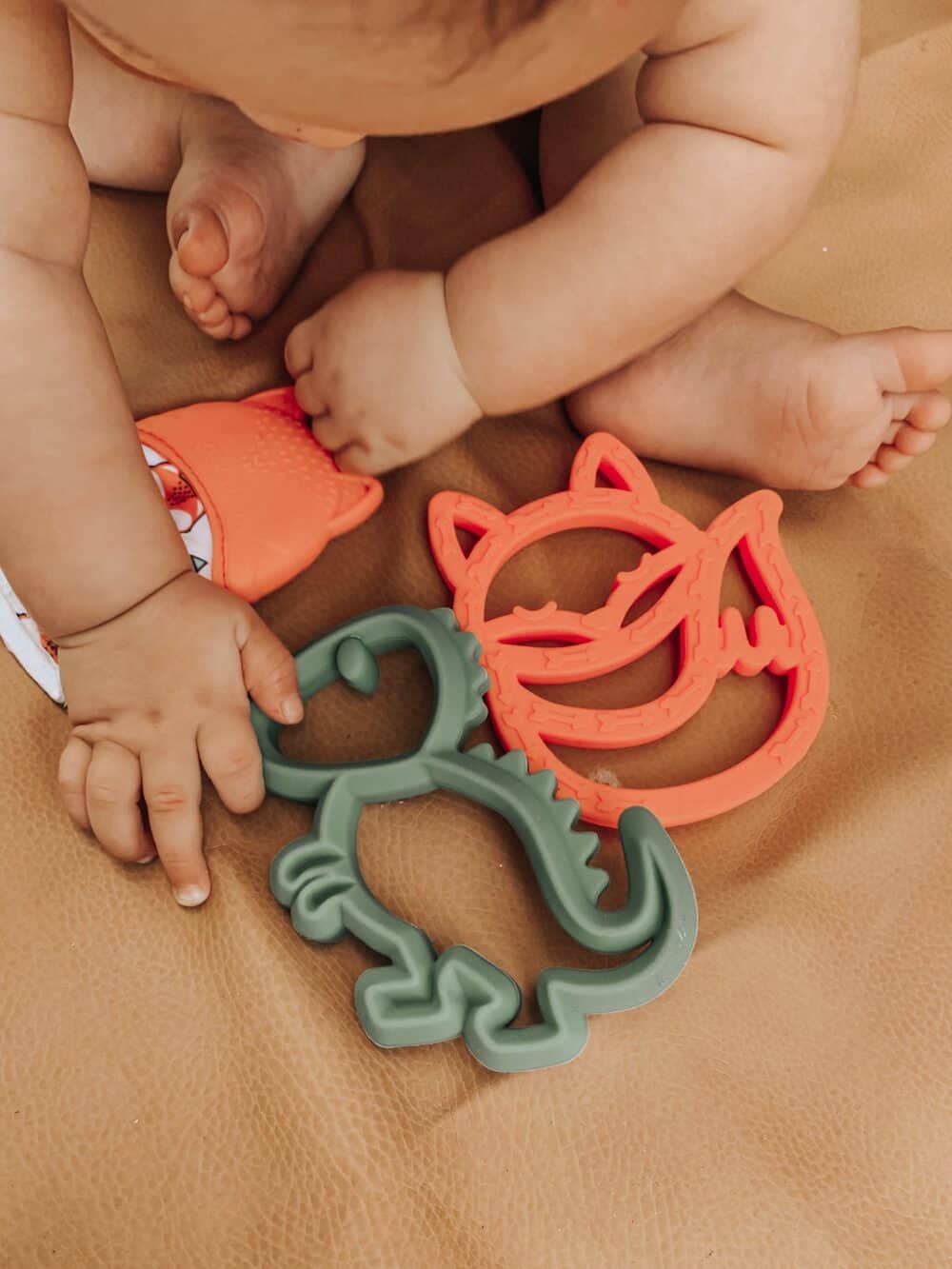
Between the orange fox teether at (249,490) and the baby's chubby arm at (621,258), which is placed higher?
the baby's chubby arm at (621,258)

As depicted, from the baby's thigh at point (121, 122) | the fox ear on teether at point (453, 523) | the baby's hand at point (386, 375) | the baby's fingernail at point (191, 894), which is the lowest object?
the baby's fingernail at point (191, 894)

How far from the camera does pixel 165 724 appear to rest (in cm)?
53

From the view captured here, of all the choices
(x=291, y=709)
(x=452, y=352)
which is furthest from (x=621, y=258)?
(x=291, y=709)

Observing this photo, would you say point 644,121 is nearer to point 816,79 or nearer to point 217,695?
point 816,79

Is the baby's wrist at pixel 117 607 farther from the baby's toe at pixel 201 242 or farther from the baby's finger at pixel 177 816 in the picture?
the baby's toe at pixel 201 242

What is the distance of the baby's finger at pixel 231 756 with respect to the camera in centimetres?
53

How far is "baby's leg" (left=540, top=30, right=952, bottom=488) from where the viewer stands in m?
0.65

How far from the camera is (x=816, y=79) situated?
62 centimetres

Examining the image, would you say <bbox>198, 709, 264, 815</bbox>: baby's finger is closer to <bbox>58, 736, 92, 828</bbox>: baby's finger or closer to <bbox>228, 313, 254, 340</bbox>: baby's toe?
<bbox>58, 736, 92, 828</bbox>: baby's finger

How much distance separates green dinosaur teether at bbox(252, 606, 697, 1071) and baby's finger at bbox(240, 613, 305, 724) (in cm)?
2

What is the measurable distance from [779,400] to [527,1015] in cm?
38

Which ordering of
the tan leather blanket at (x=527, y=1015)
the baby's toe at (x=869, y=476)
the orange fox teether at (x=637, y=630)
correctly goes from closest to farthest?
1. the tan leather blanket at (x=527, y=1015)
2. the orange fox teether at (x=637, y=630)
3. the baby's toe at (x=869, y=476)

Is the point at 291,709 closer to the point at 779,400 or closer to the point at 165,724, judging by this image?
the point at 165,724

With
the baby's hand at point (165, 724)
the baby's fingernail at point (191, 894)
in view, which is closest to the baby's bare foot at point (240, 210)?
the baby's hand at point (165, 724)
